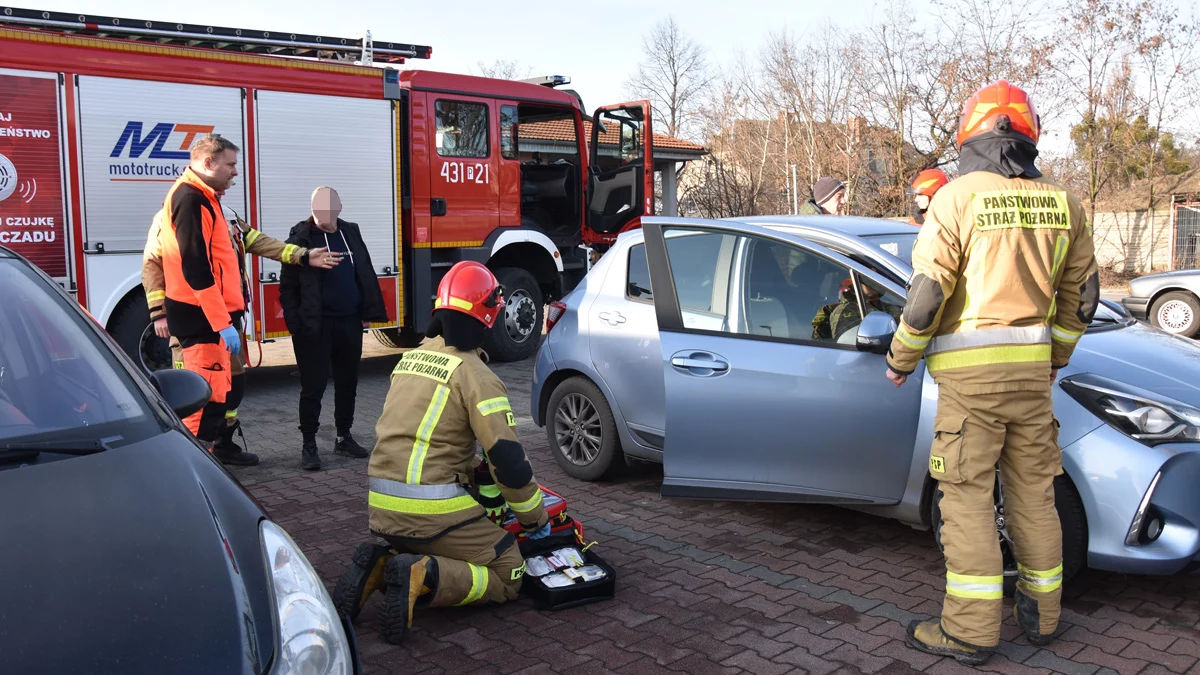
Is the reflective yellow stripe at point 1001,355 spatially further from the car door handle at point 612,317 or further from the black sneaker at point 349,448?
the black sneaker at point 349,448

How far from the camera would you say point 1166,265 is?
2391 centimetres

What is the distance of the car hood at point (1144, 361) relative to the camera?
3.94 metres

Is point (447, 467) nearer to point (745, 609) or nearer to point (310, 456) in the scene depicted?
point (745, 609)

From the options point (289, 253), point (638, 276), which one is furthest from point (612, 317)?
point (289, 253)

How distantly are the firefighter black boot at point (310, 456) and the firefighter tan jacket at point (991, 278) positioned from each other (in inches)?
164

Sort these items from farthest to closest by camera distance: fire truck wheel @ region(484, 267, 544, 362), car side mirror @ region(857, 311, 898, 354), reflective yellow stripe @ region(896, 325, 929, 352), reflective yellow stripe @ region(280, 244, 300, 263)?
fire truck wheel @ region(484, 267, 544, 362) → reflective yellow stripe @ region(280, 244, 300, 263) → car side mirror @ region(857, 311, 898, 354) → reflective yellow stripe @ region(896, 325, 929, 352)

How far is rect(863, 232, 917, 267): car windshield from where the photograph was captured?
467 cm

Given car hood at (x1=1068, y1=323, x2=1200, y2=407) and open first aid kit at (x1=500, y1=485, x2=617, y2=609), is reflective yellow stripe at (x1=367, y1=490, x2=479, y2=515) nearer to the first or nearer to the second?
open first aid kit at (x1=500, y1=485, x2=617, y2=609)

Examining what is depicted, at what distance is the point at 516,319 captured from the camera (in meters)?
10.8

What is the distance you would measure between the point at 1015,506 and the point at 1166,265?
23.8m

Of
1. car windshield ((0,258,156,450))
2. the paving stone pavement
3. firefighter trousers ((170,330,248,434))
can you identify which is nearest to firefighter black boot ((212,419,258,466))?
firefighter trousers ((170,330,248,434))

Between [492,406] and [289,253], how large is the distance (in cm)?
294

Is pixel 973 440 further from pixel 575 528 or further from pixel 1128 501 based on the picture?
pixel 575 528

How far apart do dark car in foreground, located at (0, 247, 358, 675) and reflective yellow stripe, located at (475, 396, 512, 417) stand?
1.15 m
